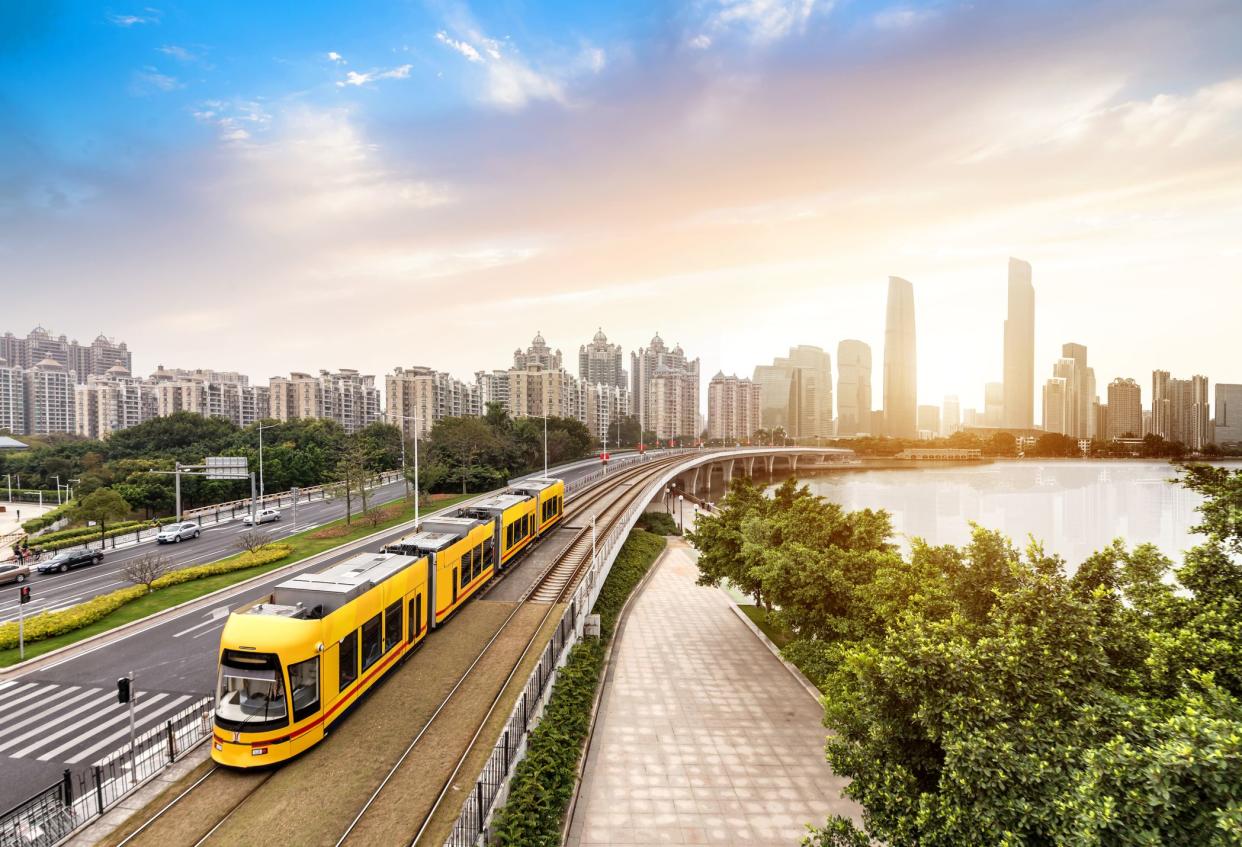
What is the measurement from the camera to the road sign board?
4047cm

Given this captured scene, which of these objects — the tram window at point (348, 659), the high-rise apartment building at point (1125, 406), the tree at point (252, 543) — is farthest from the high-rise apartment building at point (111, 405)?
the high-rise apartment building at point (1125, 406)

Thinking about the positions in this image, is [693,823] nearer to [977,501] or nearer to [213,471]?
[213,471]

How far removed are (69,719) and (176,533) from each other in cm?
2502

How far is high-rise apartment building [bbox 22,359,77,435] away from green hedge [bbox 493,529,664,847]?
172 metres

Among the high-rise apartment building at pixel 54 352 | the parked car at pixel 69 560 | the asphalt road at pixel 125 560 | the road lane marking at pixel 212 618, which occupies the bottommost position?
the road lane marking at pixel 212 618

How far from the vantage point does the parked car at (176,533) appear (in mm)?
36281

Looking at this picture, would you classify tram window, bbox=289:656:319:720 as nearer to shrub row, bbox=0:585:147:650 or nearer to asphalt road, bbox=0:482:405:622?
shrub row, bbox=0:585:147:650

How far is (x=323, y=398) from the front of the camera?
428 ft

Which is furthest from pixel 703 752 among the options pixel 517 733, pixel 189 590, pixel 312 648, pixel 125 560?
pixel 125 560

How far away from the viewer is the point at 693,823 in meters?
13.1

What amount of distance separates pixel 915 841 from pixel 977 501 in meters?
80.2

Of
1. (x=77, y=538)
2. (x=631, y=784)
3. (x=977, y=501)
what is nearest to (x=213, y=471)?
(x=77, y=538)

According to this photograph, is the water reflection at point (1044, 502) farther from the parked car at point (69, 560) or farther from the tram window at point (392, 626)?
the parked car at point (69, 560)

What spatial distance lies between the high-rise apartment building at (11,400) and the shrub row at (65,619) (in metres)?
148
